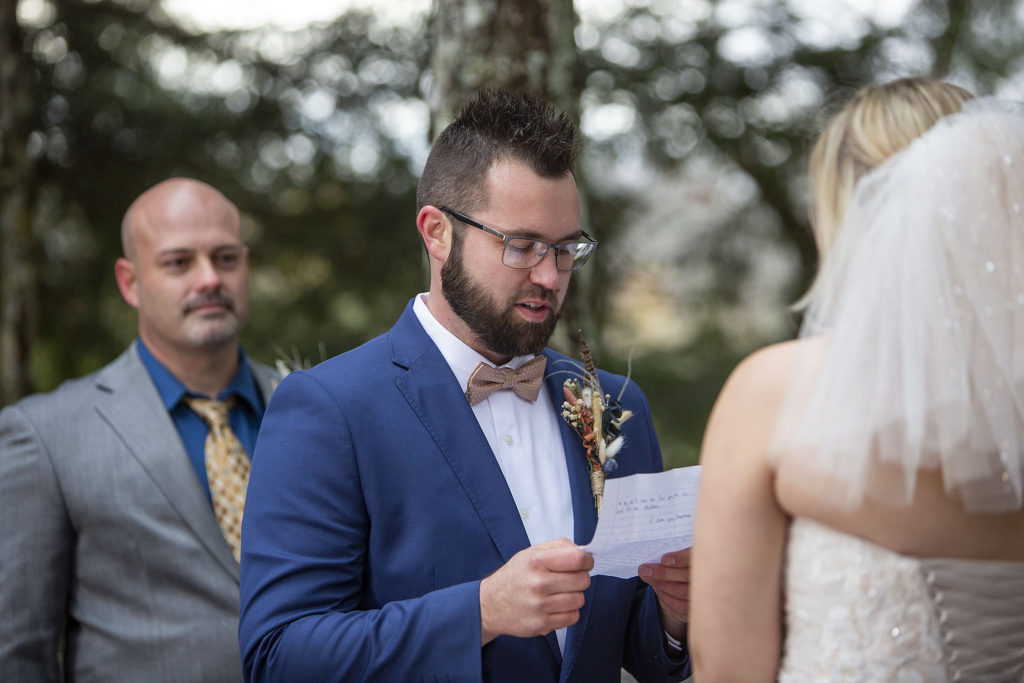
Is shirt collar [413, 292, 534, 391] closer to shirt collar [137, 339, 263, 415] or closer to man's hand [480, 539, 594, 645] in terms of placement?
man's hand [480, 539, 594, 645]

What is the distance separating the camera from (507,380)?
251 cm

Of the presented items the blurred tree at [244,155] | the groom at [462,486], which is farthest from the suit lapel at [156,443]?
the blurred tree at [244,155]

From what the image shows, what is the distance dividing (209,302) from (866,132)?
261 cm

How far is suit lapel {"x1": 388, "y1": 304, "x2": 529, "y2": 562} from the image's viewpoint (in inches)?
90.1

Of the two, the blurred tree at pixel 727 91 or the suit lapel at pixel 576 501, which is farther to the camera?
the blurred tree at pixel 727 91

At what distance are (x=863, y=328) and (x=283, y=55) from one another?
564 cm

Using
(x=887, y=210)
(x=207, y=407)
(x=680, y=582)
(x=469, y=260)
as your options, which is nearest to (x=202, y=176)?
(x=207, y=407)

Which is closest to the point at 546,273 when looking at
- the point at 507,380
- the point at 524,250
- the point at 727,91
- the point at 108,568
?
the point at 524,250

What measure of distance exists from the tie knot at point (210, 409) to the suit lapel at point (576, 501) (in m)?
1.43

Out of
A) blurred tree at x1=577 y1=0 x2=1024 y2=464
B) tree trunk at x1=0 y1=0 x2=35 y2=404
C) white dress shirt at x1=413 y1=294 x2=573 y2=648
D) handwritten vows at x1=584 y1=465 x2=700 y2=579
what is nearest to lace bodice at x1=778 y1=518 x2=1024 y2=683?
handwritten vows at x1=584 y1=465 x2=700 y2=579

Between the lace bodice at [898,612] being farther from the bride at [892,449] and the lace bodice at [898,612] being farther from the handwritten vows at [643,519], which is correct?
the handwritten vows at [643,519]

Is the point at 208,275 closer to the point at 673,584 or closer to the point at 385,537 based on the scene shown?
the point at 385,537

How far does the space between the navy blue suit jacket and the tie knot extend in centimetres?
121

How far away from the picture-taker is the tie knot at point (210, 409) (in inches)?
136
